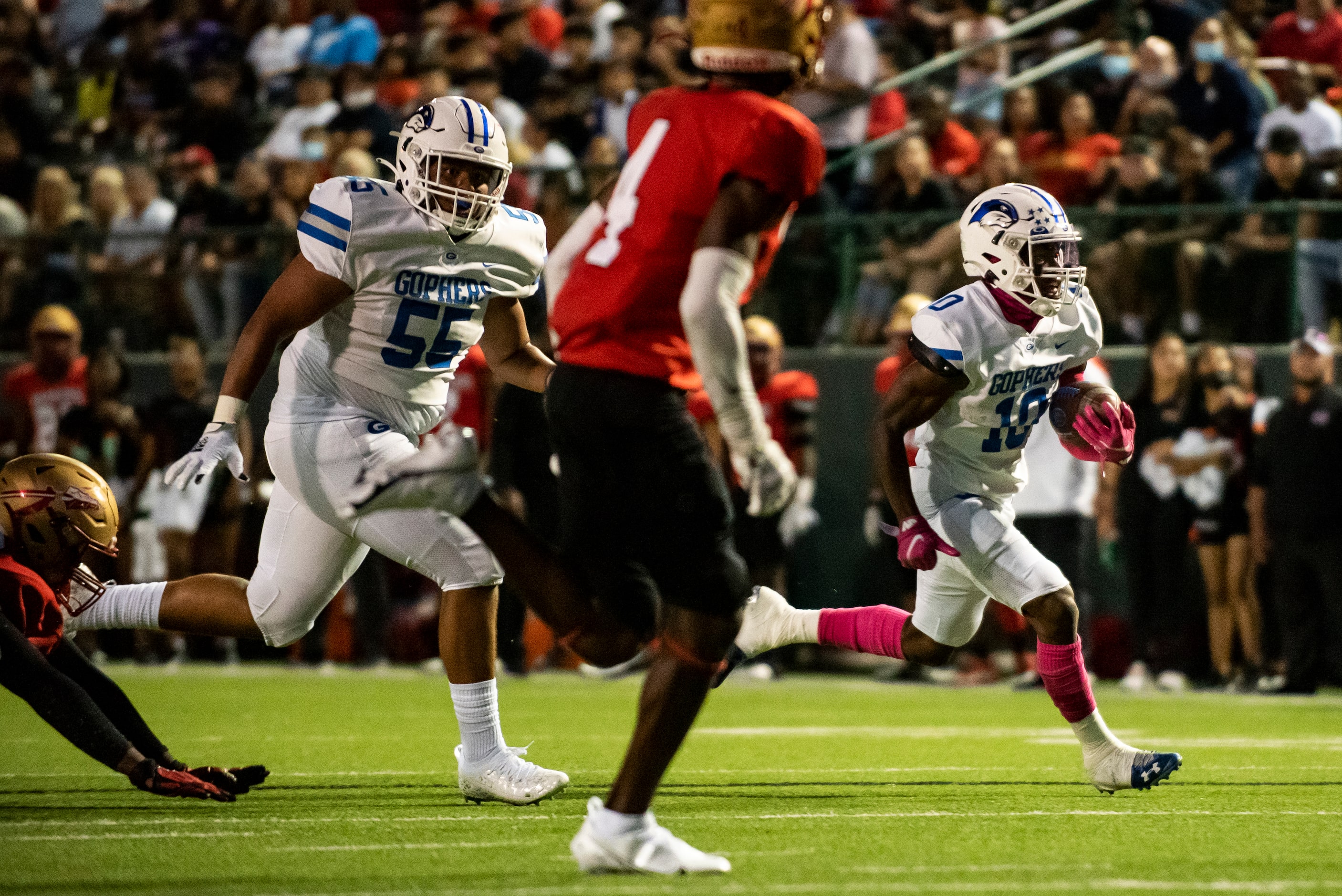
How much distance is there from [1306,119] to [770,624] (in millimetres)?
5776

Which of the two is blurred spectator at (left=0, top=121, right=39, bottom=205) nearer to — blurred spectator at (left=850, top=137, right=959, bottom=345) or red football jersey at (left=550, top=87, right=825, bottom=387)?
blurred spectator at (left=850, top=137, right=959, bottom=345)

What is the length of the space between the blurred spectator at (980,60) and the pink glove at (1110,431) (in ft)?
21.6

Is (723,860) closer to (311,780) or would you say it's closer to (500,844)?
(500,844)

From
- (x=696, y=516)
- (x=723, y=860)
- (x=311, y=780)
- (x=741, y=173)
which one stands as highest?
(x=741, y=173)

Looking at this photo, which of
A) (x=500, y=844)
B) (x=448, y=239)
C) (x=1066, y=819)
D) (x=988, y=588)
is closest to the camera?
(x=500, y=844)

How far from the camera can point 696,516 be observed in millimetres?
3918

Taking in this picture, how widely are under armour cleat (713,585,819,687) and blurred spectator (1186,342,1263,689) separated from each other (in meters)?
3.96

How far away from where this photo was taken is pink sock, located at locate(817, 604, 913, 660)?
6223 mm

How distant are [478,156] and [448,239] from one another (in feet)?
0.80

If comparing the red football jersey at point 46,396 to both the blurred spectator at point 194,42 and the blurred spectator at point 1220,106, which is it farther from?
the blurred spectator at point 1220,106

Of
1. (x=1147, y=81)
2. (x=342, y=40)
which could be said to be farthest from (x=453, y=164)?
(x=342, y=40)

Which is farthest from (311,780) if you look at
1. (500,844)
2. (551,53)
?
(551,53)

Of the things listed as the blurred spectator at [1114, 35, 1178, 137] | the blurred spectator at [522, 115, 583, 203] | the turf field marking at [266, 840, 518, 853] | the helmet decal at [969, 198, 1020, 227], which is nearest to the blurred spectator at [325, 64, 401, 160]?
the blurred spectator at [522, 115, 583, 203]

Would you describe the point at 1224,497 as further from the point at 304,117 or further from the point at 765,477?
the point at 304,117
